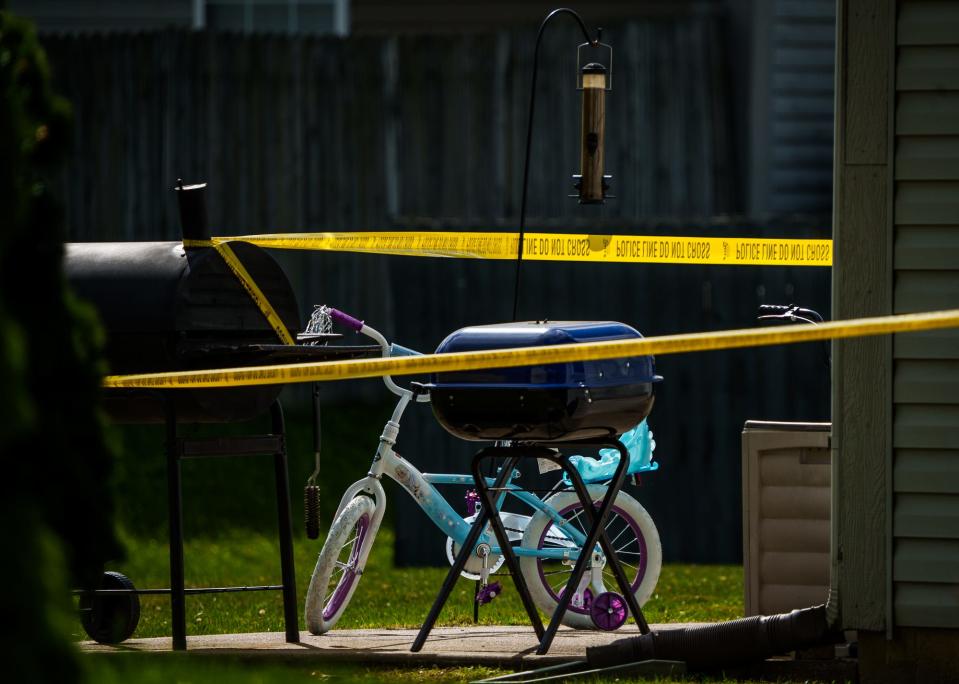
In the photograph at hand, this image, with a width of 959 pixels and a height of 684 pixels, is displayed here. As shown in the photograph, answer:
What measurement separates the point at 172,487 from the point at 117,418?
0.50 metres

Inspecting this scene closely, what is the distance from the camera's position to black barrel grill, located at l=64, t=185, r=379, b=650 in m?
6.99

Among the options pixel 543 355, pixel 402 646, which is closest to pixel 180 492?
pixel 402 646

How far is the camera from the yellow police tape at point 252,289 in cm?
721

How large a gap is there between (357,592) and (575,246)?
8.12ft

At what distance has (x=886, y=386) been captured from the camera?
5.90 m

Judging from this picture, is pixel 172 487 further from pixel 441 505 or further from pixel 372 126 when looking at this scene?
pixel 372 126

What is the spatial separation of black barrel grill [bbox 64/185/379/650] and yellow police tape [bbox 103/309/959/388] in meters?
0.20

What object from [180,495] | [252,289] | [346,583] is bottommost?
[346,583]

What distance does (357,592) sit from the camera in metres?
10.2

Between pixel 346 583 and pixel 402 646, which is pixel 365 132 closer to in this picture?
pixel 346 583

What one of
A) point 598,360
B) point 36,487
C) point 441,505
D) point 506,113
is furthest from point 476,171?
point 36,487

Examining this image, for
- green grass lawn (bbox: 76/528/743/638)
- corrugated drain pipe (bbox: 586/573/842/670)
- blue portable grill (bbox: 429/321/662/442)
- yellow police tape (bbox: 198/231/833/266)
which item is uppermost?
yellow police tape (bbox: 198/231/833/266)

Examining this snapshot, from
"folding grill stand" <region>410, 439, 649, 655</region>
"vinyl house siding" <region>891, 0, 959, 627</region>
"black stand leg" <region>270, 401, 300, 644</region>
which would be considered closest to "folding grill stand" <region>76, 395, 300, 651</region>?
"black stand leg" <region>270, 401, 300, 644</region>

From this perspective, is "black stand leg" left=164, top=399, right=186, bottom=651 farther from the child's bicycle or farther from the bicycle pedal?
the bicycle pedal
